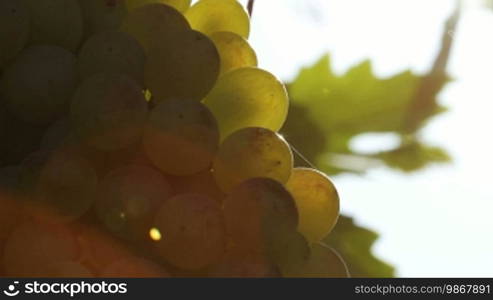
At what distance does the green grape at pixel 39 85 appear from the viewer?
2.73ft

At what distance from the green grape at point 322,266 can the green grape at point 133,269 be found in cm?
12

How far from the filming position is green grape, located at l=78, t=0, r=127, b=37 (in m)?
0.91

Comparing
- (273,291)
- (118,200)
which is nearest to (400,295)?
(273,291)

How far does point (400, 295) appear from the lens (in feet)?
2.79

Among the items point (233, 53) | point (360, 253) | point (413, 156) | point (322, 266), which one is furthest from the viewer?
point (413, 156)

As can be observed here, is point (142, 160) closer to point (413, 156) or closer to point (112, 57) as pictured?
point (112, 57)

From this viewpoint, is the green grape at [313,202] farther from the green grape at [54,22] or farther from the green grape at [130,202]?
the green grape at [54,22]

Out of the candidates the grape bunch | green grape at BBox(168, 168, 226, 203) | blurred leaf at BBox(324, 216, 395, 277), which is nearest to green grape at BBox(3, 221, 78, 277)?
the grape bunch

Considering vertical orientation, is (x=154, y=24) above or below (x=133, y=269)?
above

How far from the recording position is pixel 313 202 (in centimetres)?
86

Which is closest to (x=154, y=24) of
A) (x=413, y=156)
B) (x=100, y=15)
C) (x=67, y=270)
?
(x=100, y=15)

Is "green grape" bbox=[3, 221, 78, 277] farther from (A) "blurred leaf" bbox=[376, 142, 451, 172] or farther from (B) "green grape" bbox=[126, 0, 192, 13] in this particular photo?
(A) "blurred leaf" bbox=[376, 142, 451, 172]

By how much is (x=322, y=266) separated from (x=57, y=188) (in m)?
0.24

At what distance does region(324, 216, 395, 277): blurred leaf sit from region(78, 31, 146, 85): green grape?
0.52m
